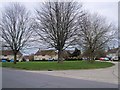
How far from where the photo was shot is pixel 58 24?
39.6 metres

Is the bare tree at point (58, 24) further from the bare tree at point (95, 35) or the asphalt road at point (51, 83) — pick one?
the asphalt road at point (51, 83)

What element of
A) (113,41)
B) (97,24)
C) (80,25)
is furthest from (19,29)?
(113,41)

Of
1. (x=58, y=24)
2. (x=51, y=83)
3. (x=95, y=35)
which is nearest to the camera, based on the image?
(x=51, y=83)

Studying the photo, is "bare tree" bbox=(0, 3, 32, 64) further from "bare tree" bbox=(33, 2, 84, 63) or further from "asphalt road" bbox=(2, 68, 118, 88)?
"asphalt road" bbox=(2, 68, 118, 88)

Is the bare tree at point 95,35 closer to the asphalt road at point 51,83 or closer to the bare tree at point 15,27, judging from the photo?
the bare tree at point 15,27

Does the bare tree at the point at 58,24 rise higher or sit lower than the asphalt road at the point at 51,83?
higher

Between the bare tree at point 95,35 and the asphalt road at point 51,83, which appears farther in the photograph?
the bare tree at point 95,35

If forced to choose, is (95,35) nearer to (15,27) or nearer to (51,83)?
(15,27)

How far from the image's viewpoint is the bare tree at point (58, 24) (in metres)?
39.3

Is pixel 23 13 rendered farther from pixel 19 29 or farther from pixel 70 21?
pixel 70 21

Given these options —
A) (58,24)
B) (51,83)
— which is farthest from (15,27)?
(51,83)

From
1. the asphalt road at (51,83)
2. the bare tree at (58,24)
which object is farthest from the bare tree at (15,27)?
the asphalt road at (51,83)

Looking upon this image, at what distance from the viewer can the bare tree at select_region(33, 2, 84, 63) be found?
129 feet

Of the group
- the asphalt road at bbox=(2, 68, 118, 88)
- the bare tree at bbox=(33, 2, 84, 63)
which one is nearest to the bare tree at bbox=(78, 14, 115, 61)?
the bare tree at bbox=(33, 2, 84, 63)
